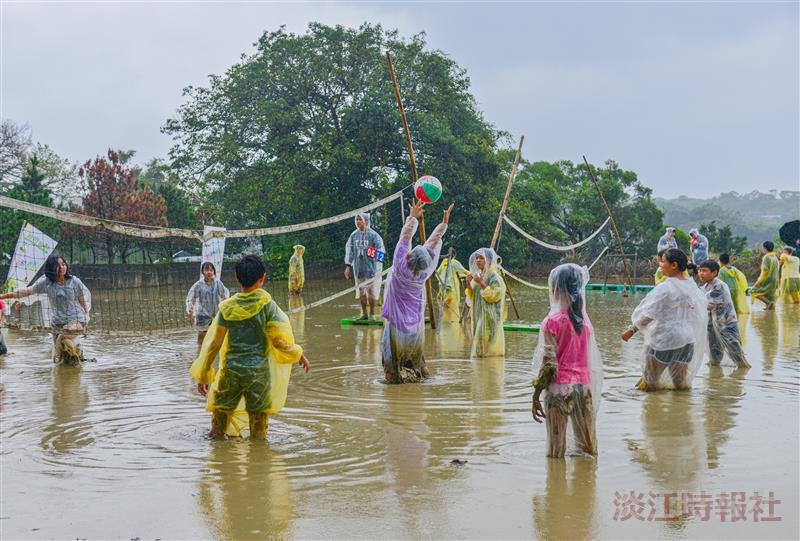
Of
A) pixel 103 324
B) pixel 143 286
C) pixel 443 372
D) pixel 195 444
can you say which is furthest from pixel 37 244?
pixel 195 444

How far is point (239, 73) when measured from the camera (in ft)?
106

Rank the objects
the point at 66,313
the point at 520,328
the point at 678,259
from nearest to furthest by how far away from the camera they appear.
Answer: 1. the point at 678,259
2. the point at 66,313
3. the point at 520,328

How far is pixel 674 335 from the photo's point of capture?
9.43 metres

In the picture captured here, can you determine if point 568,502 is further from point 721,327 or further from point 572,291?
point 721,327

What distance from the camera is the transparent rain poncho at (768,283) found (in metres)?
20.1

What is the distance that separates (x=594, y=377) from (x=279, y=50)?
27107 mm

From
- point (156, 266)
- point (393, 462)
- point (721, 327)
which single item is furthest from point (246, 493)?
point (156, 266)

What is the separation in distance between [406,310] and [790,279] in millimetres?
14971

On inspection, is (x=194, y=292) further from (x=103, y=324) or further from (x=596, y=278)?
(x=596, y=278)

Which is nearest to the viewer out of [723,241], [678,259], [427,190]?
[678,259]

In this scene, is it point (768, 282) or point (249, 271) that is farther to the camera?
point (768, 282)

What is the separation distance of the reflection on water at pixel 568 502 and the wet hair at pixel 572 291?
3.15 ft

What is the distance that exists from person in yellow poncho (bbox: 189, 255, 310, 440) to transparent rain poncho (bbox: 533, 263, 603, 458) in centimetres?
190

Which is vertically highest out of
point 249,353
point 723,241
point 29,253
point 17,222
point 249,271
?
point 17,222
